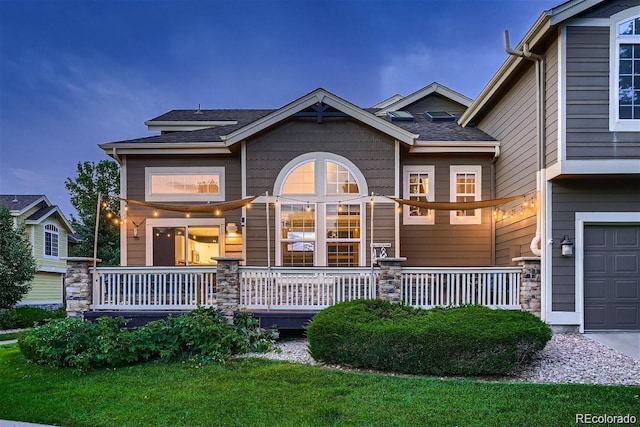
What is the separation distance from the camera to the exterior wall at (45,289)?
64.5 feet

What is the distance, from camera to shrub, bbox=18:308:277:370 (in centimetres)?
635

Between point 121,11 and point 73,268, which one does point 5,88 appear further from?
point 73,268

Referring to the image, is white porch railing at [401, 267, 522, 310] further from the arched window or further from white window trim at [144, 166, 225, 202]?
white window trim at [144, 166, 225, 202]

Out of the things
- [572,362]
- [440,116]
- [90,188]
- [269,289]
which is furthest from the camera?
[90,188]

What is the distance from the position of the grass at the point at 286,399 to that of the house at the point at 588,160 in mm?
3298

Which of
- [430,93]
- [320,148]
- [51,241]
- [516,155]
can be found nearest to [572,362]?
[516,155]

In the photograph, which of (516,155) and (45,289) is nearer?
(516,155)

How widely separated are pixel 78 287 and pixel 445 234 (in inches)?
332

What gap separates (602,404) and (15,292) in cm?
1594

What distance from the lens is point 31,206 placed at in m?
19.3

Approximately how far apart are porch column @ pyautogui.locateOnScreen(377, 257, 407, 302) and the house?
2.70 m

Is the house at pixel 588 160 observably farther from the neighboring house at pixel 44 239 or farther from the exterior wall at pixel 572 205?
the neighboring house at pixel 44 239

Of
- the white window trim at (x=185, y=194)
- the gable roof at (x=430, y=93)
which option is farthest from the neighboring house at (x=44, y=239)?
the gable roof at (x=430, y=93)

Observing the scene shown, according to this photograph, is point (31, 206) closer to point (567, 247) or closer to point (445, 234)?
point (445, 234)
